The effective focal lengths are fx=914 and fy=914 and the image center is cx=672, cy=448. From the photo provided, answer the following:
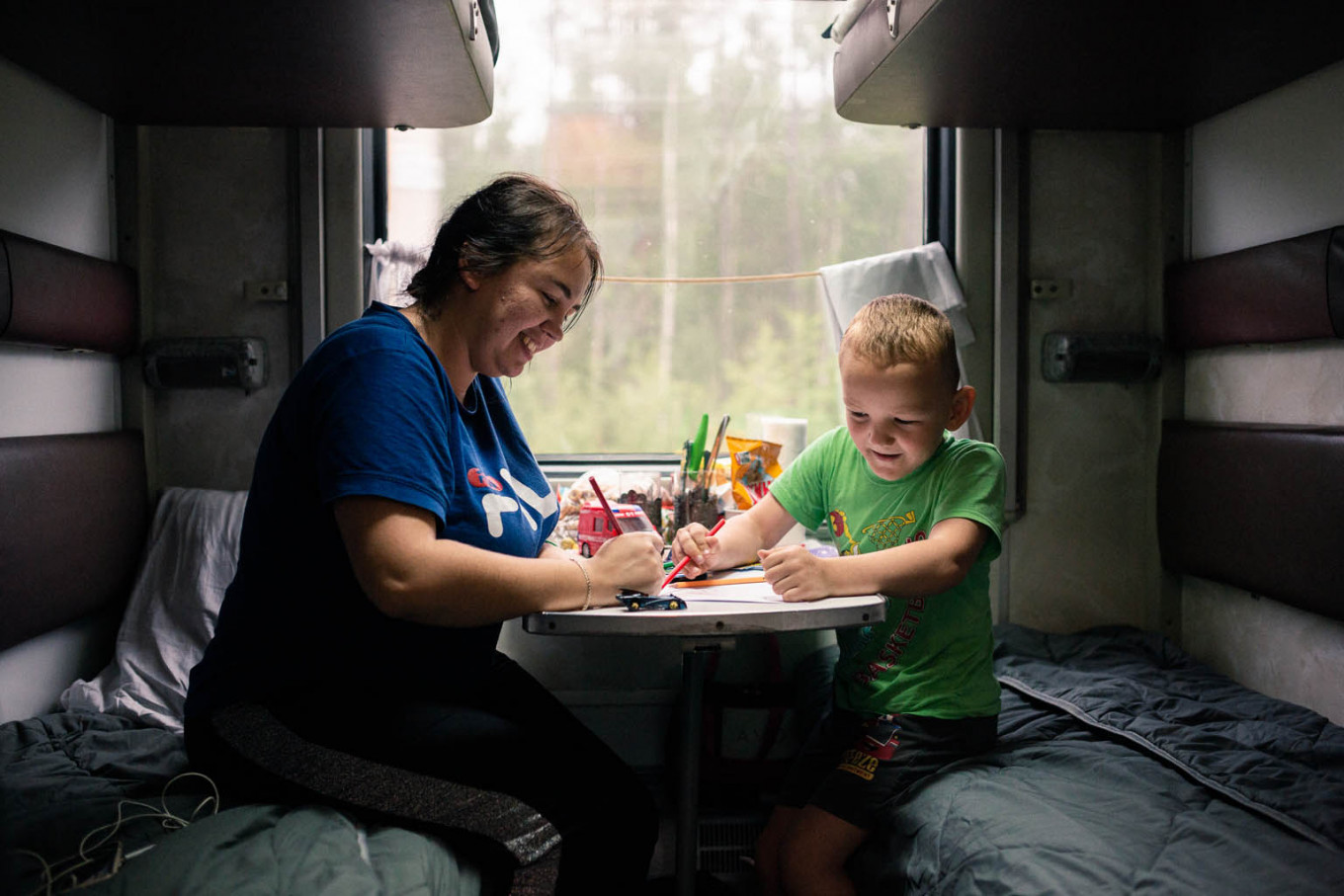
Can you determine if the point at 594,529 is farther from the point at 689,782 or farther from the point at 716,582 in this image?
the point at 689,782

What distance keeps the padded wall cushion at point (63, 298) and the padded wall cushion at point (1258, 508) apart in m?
2.65

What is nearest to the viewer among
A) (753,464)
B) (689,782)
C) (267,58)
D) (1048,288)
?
(689,782)

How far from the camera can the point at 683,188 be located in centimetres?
267

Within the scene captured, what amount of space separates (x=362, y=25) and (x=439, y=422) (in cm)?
95

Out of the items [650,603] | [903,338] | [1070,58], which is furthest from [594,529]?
[1070,58]

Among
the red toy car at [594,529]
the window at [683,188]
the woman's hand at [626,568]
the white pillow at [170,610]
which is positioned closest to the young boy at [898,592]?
the red toy car at [594,529]

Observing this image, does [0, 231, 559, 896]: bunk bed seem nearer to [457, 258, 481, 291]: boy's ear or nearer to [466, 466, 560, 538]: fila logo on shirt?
[466, 466, 560, 538]: fila logo on shirt

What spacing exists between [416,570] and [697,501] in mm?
945

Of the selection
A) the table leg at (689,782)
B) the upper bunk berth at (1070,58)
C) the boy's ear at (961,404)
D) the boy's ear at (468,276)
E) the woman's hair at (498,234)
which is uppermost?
the upper bunk berth at (1070,58)

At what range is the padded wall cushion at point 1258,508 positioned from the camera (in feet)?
6.16

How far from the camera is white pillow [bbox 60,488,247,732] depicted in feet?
6.53

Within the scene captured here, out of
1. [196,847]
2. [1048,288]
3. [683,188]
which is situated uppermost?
[683,188]

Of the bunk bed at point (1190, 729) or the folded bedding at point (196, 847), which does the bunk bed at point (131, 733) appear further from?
the bunk bed at point (1190, 729)

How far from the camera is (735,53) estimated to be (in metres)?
2.69
